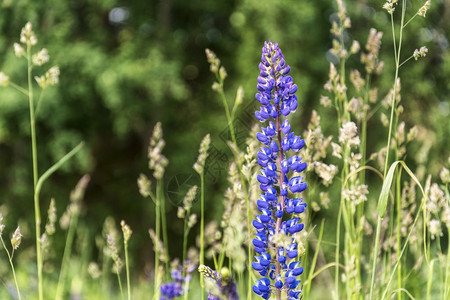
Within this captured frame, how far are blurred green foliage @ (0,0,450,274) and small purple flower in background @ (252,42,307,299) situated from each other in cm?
617

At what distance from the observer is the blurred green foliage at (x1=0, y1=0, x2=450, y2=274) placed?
29.0ft

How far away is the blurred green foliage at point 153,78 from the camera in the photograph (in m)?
8.84

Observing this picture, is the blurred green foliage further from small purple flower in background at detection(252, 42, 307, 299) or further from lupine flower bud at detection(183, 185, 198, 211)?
small purple flower in background at detection(252, 42, 307, 299)

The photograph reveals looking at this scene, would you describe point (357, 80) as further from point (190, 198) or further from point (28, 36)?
point (28, 36)

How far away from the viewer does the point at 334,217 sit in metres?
8.99

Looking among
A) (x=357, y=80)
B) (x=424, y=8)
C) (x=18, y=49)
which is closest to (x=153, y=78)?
(x=18, y=49)

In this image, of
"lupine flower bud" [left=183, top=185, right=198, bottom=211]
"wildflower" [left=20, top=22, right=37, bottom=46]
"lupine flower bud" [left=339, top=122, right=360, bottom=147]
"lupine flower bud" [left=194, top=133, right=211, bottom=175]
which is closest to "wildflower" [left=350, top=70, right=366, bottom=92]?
"lupine flower bud" [left=339, top=122, right=360, bottom=147]

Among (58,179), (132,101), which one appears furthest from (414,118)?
(58,179)

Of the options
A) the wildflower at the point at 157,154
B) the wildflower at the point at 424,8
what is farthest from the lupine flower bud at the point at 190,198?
the wildflower at the point at 424,8

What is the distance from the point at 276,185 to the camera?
5.20ft

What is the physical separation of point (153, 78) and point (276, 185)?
777 cm

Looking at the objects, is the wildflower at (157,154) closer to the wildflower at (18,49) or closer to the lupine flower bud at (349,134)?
the wildflower at (18,49)

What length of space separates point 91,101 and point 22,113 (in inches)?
50.2

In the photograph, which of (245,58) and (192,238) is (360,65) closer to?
(245,58)
